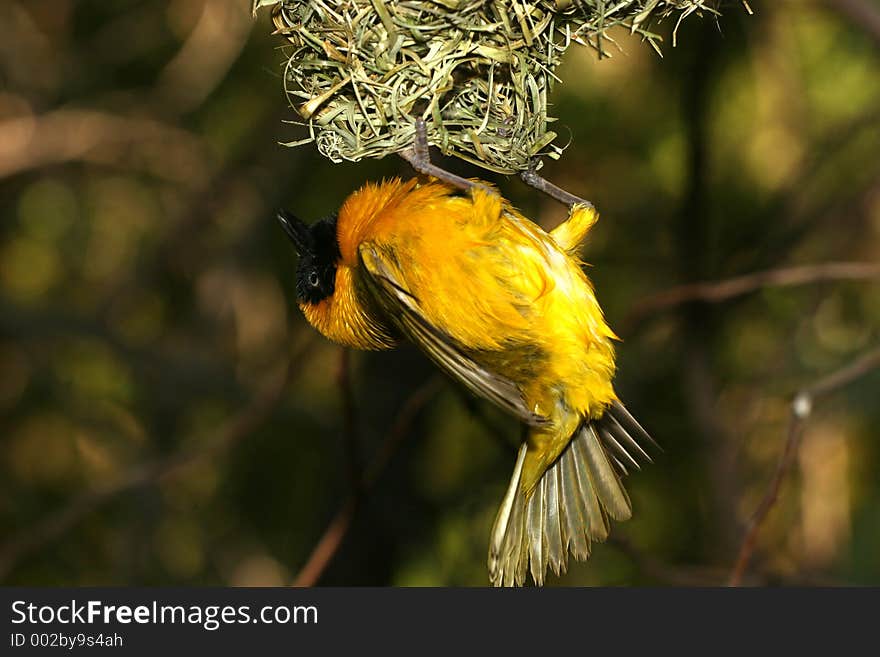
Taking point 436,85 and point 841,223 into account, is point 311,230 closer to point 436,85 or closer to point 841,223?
point 436,85

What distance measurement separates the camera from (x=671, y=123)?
5.28 metres

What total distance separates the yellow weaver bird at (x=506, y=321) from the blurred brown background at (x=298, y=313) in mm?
1655

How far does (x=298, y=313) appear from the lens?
5.69 m

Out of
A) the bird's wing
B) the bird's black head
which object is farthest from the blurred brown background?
the bird's wing

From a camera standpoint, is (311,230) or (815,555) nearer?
(311,230)

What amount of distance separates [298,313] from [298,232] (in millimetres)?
2994

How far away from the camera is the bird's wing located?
7.29 feet

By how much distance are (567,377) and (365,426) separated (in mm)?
1987

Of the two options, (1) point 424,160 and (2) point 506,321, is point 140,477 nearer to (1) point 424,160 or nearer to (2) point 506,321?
(2) point 506,321

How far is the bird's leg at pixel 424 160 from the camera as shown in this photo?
7.48 ft

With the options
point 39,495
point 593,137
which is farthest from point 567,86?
point 39,495

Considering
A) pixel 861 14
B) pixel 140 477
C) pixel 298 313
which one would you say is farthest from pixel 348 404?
pixel 298 313

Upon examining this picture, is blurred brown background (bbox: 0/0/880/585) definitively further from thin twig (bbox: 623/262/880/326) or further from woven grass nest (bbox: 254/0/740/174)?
woven grass nest (bbox: 254/0/740/174)

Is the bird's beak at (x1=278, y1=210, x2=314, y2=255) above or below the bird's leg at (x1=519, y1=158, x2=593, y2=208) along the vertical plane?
below
